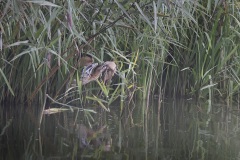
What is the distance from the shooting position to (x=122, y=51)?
144 inches

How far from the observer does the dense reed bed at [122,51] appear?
119 inches

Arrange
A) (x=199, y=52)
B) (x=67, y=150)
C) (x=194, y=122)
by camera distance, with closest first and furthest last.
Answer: (x=67, y=150)
(x=194, y=122)
(x=199, y=52)

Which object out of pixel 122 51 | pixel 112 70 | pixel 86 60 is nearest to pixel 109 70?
pixel 112 70

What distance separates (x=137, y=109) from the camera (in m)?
3.80

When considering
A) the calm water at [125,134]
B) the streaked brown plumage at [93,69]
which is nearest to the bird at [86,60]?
the streaked brown plumage at [93,69]

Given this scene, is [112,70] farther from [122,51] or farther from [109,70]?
[122,51]

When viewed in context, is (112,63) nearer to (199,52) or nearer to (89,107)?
(89,107)

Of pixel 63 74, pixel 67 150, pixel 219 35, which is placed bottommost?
pixel 67 150

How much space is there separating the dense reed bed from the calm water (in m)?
0.14

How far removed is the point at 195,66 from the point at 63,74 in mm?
1142

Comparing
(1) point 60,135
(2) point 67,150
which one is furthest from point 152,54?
(2) point 67,150

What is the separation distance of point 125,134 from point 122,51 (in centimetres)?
75

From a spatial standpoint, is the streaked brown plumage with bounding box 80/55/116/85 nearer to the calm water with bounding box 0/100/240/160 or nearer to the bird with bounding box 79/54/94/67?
the bird with bounding box 79/54/94/67

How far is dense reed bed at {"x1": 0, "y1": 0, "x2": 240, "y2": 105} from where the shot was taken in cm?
302
